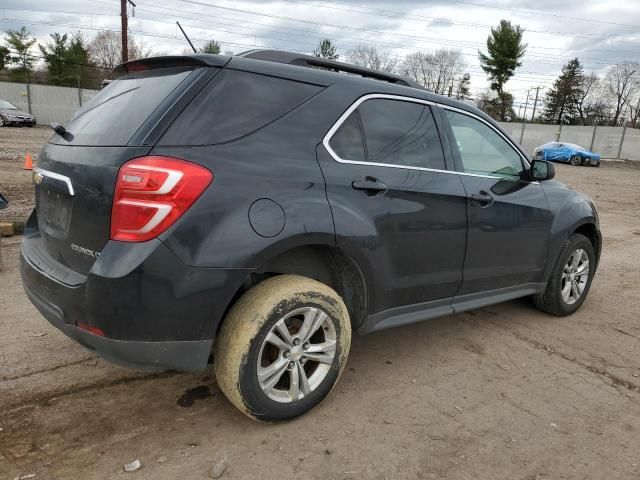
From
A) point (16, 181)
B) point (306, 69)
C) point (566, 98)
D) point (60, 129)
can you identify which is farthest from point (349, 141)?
point (566, 98)

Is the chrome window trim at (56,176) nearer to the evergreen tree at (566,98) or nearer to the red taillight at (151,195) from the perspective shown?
the red taillight at (151,195)

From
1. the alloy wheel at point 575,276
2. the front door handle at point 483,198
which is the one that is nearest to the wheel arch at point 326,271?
the front door handle at point 483,198

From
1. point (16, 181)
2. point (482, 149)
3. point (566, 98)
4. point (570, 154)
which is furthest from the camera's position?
point (566, 98)

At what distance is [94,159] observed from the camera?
2414 mm

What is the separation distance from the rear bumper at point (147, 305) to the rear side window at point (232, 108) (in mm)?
548

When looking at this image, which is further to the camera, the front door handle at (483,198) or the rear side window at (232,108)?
the front door handle at (483,198)

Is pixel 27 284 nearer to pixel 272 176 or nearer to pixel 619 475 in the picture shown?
pixel 272 176

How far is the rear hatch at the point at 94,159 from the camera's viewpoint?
91.4 inches

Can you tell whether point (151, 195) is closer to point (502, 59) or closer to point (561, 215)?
point (561, 215)

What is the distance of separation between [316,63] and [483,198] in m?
1.40

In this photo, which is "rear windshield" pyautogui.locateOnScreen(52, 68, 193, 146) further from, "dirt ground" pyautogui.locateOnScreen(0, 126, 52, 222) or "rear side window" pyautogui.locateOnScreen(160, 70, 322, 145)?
"dirt ground" pyautogui.locateOnScreen(0, 126, 52, 222)

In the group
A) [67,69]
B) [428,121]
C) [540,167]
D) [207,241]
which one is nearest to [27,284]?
[207,241]

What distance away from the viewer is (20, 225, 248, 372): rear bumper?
7.20 ft

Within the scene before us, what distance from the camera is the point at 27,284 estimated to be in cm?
278
